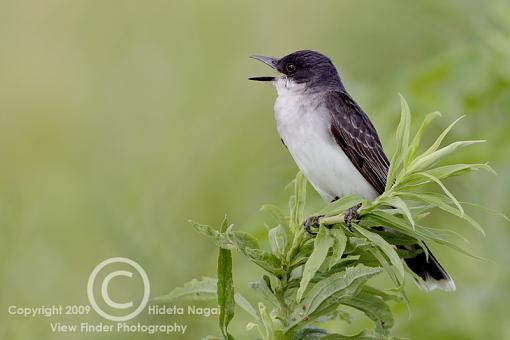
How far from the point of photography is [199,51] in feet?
19.7

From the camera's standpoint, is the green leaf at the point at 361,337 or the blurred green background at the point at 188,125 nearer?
the green leaf at the point at 361,337

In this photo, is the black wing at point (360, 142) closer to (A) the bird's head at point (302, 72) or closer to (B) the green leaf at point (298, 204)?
(A) the bird's head at point (302, 72)

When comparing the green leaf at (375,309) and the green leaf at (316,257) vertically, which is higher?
the green leaf at (316,257)

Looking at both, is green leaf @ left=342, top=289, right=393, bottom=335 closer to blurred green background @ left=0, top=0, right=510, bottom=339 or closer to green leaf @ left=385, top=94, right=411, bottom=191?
green leaf @ left=385, top=94, right=411, bottom=191

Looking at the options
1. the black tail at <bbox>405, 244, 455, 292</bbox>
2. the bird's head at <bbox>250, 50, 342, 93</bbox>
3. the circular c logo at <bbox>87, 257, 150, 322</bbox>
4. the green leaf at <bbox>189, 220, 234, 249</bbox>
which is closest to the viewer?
the green leaf at <bbox>189, 220, 234, 249</bbox>

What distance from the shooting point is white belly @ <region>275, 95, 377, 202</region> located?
4.05m

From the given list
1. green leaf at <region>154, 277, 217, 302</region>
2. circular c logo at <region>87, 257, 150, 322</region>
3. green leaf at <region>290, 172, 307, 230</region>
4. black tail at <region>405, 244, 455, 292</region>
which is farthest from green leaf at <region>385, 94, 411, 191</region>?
circular c logo at <region>87, 257, 150, 322</region>

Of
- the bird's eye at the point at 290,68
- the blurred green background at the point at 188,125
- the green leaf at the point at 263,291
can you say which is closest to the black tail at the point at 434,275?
the blurred green background at the point at 188,125

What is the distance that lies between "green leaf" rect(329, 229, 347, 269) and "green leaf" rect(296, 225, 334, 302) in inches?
0.4

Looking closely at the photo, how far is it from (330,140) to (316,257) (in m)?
2.06

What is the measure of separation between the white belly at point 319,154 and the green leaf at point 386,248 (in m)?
1.82

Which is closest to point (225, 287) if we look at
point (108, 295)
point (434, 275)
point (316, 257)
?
point (316, 257)

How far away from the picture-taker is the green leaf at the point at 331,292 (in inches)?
80.7

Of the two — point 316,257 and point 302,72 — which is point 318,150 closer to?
point 302,72
